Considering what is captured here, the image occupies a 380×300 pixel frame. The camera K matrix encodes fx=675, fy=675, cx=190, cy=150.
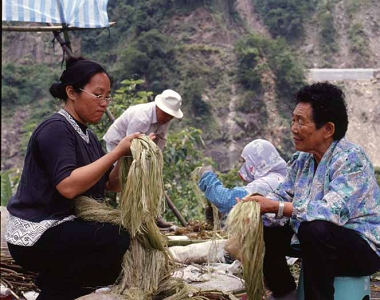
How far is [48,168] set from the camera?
2.82 metres

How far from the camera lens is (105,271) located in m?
2.99

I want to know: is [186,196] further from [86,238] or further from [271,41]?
[271,41]

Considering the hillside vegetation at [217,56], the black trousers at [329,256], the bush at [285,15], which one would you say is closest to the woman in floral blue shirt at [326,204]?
the black trousers at [329,256]

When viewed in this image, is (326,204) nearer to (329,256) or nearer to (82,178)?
(329,256)

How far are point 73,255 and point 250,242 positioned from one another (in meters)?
0.76

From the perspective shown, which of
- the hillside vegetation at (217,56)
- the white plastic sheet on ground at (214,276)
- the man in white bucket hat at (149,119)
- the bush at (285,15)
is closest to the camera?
the white plastic sheet on ground at (214,276)

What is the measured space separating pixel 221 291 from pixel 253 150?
0.85 meters

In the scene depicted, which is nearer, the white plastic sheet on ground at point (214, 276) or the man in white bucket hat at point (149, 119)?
the white plastic sheet on ground at point (214, 276)

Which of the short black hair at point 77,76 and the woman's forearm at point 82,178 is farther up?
the short black hair at point 77,76

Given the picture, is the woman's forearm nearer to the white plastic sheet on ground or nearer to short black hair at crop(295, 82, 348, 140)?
short black hair at crop(295, 82, 348, 140)

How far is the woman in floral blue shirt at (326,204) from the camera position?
2.69 meters

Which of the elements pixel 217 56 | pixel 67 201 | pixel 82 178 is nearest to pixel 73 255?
pixel 67 201

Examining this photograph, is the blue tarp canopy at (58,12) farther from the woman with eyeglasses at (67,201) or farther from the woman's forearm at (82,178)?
the woman's forearm at (82,178)

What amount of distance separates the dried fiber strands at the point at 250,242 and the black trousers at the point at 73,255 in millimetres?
492
